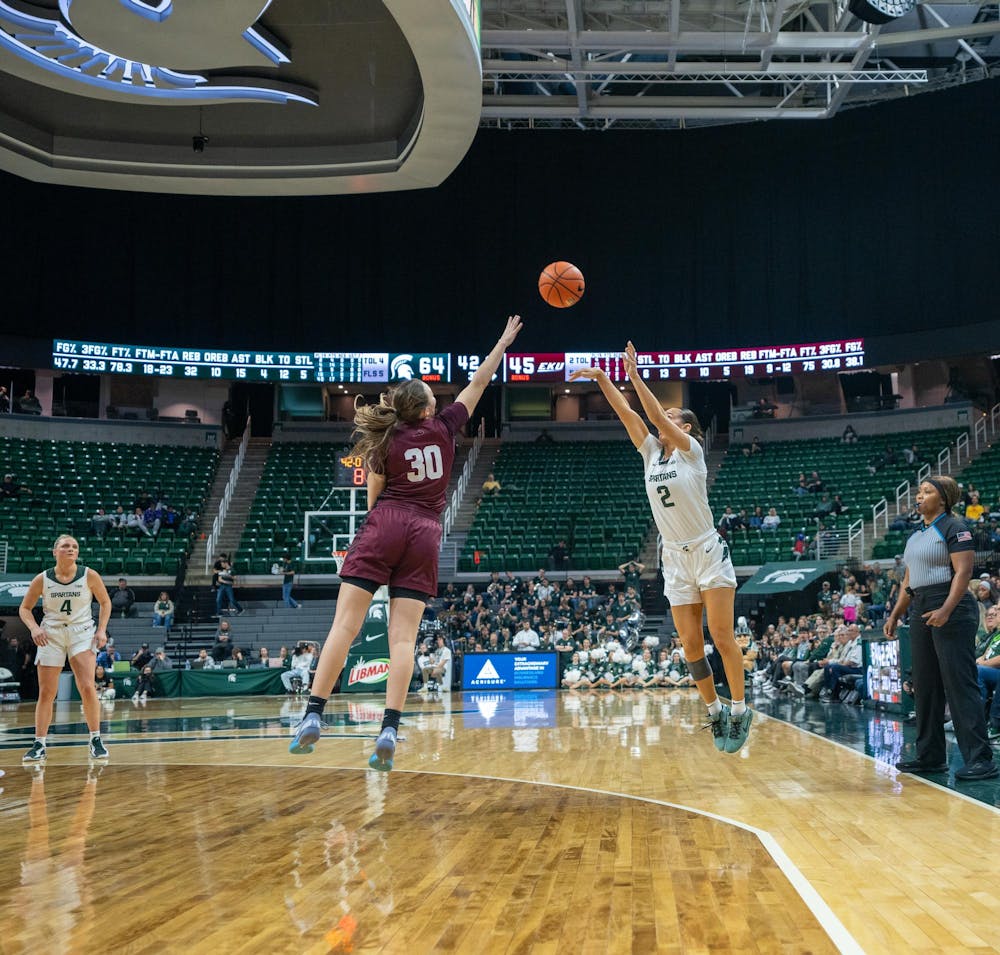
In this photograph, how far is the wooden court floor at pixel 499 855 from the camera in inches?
125

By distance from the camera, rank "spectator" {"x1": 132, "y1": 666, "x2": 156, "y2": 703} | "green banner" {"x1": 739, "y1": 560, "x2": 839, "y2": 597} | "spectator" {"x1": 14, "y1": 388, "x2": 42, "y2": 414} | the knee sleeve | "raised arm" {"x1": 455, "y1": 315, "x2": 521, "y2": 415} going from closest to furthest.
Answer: "raised arm" {"x1": 455, "y1": 315, "x2": 521, "y2": 415}
the knee sleeve
"spectator" {"x1": 132, "y1": 666, "x2": 156, "y2": 703}
"green banner" {"x1": 739, "y1": 560, "x2": 839, "y2": 597}
"spectator" {"x1": 14, "y1": 388, "x2": 42, "y2": 414}

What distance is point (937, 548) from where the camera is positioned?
6805 mm

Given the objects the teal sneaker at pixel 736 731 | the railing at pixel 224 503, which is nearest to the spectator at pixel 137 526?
the railing at pixel 224 503

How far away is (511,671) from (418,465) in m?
16.6

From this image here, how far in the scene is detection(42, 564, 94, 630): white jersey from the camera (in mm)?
8352

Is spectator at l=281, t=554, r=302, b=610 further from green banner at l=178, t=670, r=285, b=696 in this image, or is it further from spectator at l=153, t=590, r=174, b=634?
green banner at l=178, t=670, r=285, b=696

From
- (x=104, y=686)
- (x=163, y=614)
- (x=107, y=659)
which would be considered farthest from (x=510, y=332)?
(x=163, y=614)

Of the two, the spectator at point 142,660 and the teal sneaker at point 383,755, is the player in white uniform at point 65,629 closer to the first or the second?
Result: the teal sneaker at point 383,755

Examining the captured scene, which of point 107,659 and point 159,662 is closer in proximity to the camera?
point 159,662

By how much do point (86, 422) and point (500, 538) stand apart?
1365 centimetres

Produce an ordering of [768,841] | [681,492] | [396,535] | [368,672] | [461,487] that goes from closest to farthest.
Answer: [768,841], [396,535], [681,492], [368,672], [461,487]

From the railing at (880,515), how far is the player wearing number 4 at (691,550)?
2014cm

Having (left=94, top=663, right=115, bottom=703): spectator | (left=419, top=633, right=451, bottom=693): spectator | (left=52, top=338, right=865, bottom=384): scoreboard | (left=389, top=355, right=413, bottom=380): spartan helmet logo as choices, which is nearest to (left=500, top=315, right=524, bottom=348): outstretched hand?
(left=419, top=633, right=451, bottom=693): spectator

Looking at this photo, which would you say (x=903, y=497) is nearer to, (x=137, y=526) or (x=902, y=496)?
(x=902, y=496)
